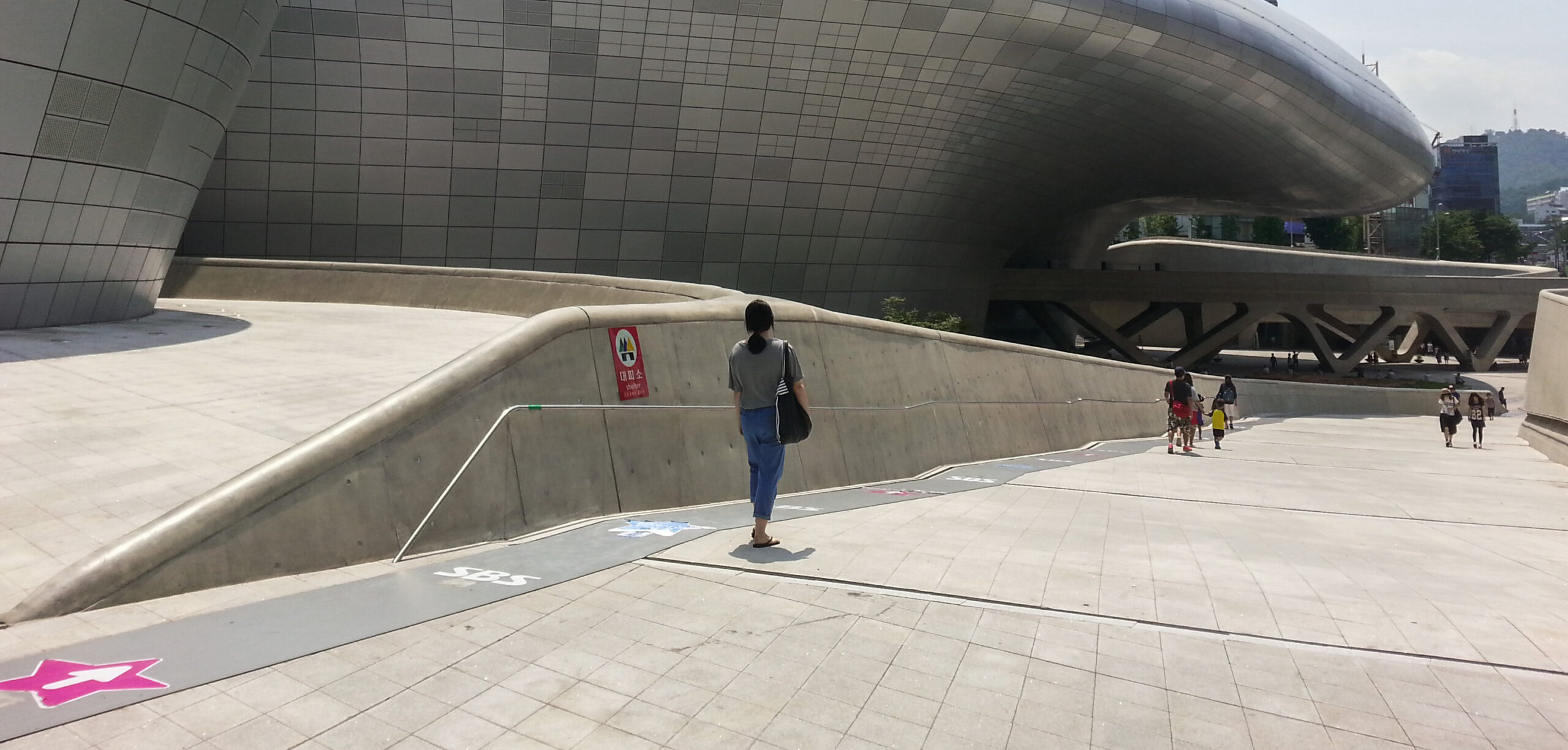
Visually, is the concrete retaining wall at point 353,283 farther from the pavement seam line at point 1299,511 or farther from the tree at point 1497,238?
the tree at point 1497,238

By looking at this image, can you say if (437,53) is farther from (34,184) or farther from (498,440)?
(498,440)

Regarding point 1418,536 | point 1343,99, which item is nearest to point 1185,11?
point 1343,99

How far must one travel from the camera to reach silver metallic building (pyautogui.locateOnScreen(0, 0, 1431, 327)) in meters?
25.5

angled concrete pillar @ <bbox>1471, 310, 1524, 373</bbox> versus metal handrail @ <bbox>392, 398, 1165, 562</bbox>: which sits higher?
angled concrete pillar @ <bbox>1471, 310, 1524, 373</bbox>

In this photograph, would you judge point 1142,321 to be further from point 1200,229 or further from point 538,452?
point 1200,229

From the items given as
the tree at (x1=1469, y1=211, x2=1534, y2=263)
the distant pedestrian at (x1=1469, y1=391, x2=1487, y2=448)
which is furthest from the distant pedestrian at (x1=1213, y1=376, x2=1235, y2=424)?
the tree at (x1=1469, y1=211, x2=1534, y2=263)

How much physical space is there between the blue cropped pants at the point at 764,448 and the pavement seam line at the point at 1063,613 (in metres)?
0.66

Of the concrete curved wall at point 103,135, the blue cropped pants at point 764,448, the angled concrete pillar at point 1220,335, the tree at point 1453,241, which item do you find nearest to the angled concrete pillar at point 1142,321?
the angled concrete pillar at point 1220,335

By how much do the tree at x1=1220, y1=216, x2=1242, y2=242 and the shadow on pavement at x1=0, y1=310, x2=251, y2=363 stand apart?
4898 inches

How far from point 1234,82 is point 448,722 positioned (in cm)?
3676

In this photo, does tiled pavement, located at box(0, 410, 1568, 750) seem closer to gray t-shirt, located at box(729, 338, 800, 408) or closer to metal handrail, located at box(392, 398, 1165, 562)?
gray t-shirt, located at box(729, 338, 800, 408)

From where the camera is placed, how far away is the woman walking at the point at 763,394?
5.69 metres

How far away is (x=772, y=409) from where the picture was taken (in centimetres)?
578

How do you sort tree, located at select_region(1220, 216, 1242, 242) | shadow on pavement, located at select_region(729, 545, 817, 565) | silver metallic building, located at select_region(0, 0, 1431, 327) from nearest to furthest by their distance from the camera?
1. shadow on pavement, located at select_region(729, 545, 817, 565)
2. silver metallic building, located at select_region(0, 0, 1431, 327)
3. tree, located at select_region(1220, 216, 1242, 242)
